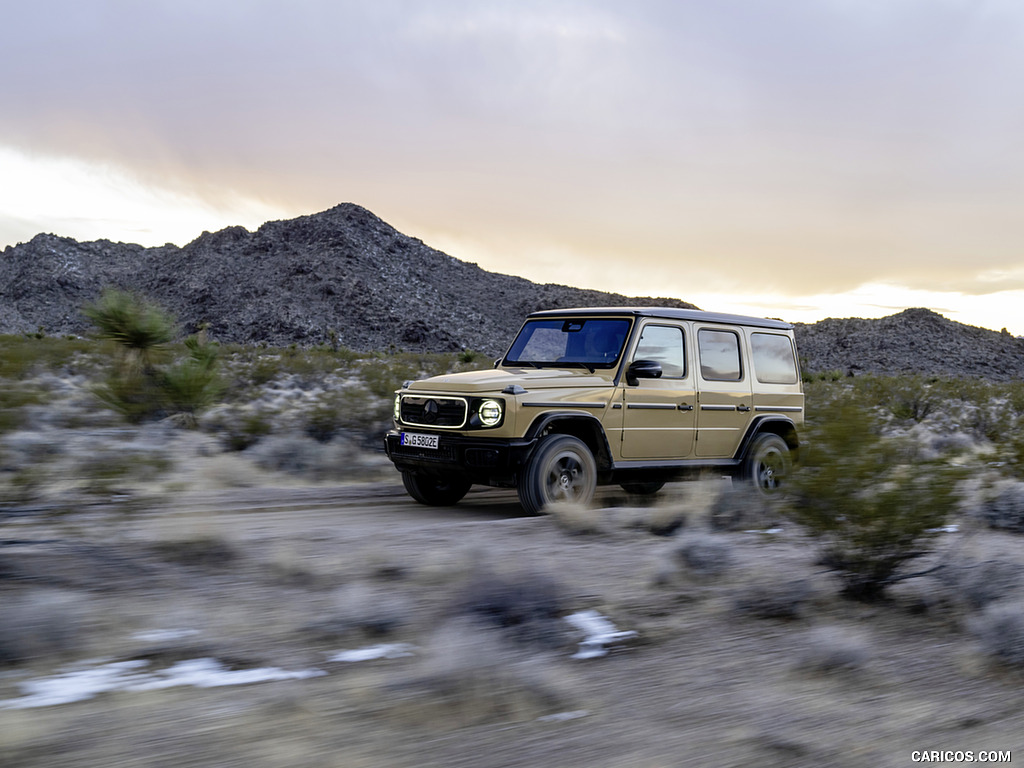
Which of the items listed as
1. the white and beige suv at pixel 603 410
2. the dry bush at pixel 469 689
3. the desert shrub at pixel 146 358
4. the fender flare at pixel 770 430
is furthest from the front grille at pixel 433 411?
the desert shrub at pixel 146 358

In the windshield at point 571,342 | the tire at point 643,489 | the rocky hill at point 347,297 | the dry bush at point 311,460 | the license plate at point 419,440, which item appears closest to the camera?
the license plate at point 419,440

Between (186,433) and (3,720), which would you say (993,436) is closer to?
(186,433)

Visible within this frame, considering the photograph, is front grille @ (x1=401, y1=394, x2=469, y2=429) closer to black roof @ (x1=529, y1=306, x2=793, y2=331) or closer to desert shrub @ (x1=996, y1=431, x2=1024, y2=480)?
black roof @ (x1=529, y1=306, x2=793, y2=331)

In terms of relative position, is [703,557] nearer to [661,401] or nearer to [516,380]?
[516,380]

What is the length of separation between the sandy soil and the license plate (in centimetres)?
142

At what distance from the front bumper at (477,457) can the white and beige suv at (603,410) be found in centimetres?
1

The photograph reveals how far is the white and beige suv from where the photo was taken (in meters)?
8.04

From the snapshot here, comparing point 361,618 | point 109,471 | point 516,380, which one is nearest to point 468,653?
point 361,618

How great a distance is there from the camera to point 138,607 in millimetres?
4824

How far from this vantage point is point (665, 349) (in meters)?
9.13

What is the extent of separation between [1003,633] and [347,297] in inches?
3398

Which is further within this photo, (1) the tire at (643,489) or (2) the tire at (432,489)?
(1) the tire at (643,489)

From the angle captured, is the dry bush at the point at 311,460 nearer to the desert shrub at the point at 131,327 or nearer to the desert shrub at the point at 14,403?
the desert shrub at the point at 131,327

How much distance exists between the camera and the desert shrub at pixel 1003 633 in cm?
487
